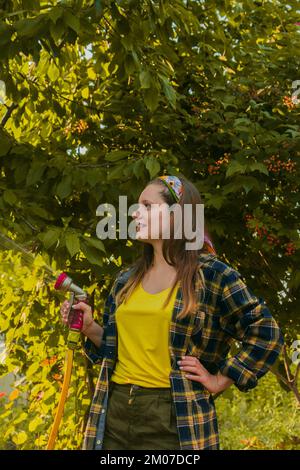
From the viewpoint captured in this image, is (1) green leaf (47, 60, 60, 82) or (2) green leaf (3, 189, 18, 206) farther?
(1) green leaf (47, 60, 60, 82)

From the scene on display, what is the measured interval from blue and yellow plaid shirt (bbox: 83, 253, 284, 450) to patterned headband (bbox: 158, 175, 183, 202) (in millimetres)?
215

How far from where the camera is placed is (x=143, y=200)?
2.34m

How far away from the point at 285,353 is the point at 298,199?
1.18 metres

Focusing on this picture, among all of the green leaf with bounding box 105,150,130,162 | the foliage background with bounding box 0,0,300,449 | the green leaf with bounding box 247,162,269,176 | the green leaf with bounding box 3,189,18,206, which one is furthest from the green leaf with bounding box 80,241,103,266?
the green leaf with bounding box 247,162,269,176

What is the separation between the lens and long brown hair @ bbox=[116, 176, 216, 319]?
2189mm

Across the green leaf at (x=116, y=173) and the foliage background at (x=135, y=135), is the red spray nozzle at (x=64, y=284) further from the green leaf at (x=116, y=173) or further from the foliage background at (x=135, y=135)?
the green leaf at (x=116, y=173)

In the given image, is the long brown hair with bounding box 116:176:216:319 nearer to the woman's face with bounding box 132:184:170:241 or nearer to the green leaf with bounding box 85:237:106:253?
the woman's face with bounding box 132:184:170:241

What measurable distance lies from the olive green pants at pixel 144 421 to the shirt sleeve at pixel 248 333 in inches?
7.5

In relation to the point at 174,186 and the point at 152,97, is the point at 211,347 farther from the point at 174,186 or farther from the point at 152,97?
the point at 152,97

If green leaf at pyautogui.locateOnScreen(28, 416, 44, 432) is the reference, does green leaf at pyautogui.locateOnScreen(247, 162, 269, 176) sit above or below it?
above

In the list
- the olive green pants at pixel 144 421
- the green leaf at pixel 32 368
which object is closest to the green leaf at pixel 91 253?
the olive green pants at pixel 144 421

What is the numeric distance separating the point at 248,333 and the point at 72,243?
1125 mm

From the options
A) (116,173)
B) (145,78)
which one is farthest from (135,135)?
(145,78)
